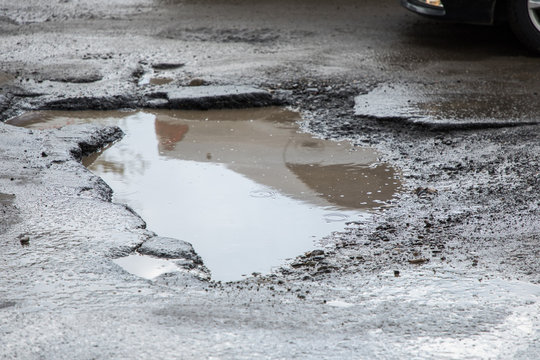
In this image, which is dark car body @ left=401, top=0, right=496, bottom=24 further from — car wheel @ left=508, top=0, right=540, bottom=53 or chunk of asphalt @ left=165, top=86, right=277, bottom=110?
chunk of asphalt @ left=165, top=86, right=277, bottom=110

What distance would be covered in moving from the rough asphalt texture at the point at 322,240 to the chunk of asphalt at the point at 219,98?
14mm

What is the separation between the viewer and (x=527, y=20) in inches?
245

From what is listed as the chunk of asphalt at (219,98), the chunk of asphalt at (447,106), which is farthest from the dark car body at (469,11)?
the chunk of asphalt at (219,98)

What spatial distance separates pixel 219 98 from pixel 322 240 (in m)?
2.28

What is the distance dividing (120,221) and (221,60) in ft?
10.6

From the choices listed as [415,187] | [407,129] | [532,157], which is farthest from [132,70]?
[532,157]

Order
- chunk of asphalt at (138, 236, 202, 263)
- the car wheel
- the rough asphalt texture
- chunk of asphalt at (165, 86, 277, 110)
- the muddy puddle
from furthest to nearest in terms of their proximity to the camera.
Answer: the car wheel → chunk of asphalt at (165, 86, 277, 110) → the muddy puddle → chunk of asphalt at (138, 236, 202, 263) → the rough asphalt texture

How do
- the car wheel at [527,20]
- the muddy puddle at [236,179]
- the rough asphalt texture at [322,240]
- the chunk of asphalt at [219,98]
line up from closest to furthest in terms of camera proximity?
the rough asphalt texture at [322,240]
the muddy puddle at [236,179]
the chunk of asphalt at [219,98]
the car wheel at [527,20]

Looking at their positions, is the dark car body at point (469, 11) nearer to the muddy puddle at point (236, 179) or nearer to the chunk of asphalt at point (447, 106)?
the chunk of asphalt at point (447, 106)

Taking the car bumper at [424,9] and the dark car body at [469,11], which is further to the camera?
the car bumper at [424,9]

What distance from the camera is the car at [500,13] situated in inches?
245

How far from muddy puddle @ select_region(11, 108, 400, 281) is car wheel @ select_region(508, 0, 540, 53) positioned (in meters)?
2.58

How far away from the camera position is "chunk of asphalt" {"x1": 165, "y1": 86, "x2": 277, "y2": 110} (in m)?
5.31

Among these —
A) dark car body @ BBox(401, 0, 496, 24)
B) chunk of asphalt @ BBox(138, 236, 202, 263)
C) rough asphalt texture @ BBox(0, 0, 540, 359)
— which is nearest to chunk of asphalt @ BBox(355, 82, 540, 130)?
rough asphalt texture @ BBox(0, 0, 540, 359)
